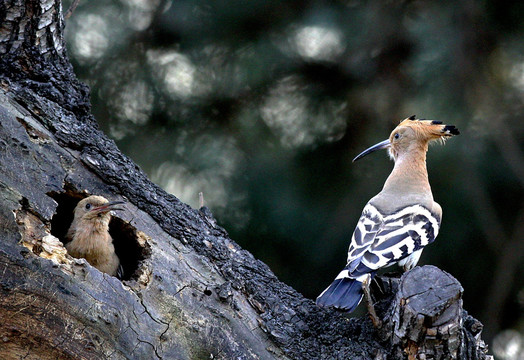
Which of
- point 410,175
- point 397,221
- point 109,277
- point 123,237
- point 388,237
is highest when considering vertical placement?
point 410,175

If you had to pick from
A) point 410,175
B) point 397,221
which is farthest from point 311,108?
point 397,221

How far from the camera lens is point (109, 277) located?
9.05ft

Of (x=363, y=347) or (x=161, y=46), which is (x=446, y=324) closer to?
(x=363, y=347)

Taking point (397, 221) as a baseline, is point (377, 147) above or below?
above

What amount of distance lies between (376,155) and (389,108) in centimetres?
33

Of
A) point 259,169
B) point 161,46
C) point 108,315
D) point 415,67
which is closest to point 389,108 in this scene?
point 415,67

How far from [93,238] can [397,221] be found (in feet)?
5.01

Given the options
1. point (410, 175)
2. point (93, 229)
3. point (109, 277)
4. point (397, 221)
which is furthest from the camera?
point (410, 175)

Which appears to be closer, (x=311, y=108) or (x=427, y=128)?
(x=427, y=128)

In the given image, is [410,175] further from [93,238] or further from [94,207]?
[94,207]


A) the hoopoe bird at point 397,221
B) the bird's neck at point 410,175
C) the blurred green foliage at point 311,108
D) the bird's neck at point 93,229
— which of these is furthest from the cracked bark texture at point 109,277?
the blurred green foliage at point 311,108

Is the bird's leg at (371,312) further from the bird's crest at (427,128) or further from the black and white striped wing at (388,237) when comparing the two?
the bird's crest at (427,128)

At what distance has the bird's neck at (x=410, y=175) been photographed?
14.7 ft

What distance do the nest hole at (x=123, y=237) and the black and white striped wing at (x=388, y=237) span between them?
0.96 m
